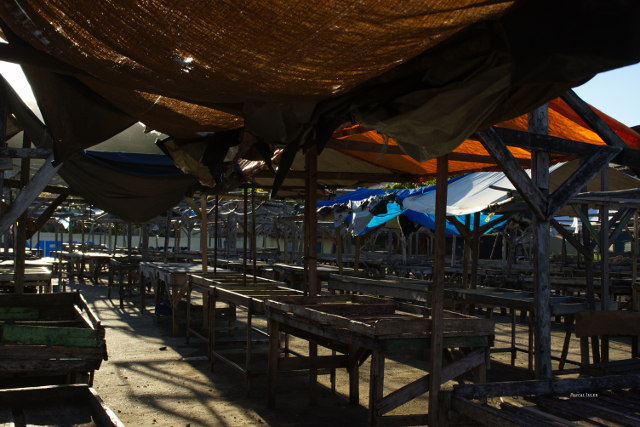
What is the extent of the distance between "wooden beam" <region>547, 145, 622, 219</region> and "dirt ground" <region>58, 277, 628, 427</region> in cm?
254

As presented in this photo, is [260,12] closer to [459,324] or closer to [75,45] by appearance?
[75,45]

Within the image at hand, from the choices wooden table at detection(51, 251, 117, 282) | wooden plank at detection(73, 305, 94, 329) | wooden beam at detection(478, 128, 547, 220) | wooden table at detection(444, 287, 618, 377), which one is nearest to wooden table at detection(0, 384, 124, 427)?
wooden plank at detection(73, 305, 94, 329)

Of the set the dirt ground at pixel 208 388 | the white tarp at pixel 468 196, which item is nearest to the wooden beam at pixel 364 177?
the white tarp at pixel 468 196

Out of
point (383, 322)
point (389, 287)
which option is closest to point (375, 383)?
point (383, 322)

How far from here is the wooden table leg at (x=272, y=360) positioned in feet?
16.6

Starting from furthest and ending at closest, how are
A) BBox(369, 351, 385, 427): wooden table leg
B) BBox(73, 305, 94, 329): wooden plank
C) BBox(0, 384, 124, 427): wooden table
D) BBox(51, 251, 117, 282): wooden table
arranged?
BBox(51, 251, 117, 282): wooden table, BBox(73, 305, 94, 329): wooden plank, BBox(369, 351, 385, 427): wooden table leg, BBox(0, 384, 124, 427): wooden table

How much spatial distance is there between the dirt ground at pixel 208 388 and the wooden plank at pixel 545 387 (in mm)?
2074

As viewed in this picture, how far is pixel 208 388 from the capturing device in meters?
5.95

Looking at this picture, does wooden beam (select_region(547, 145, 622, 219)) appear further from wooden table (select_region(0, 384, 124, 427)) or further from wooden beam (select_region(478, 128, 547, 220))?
wooden table (select_region(0, 384, 124, 427))

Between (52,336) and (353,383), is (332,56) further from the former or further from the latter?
(353,383)

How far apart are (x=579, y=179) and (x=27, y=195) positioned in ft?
15.1

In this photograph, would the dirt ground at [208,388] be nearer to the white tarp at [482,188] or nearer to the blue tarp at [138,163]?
the white tarp at [482,188]

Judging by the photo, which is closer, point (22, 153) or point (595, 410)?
point (595, 410)

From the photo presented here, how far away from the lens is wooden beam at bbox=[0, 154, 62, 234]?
13.8 feet
